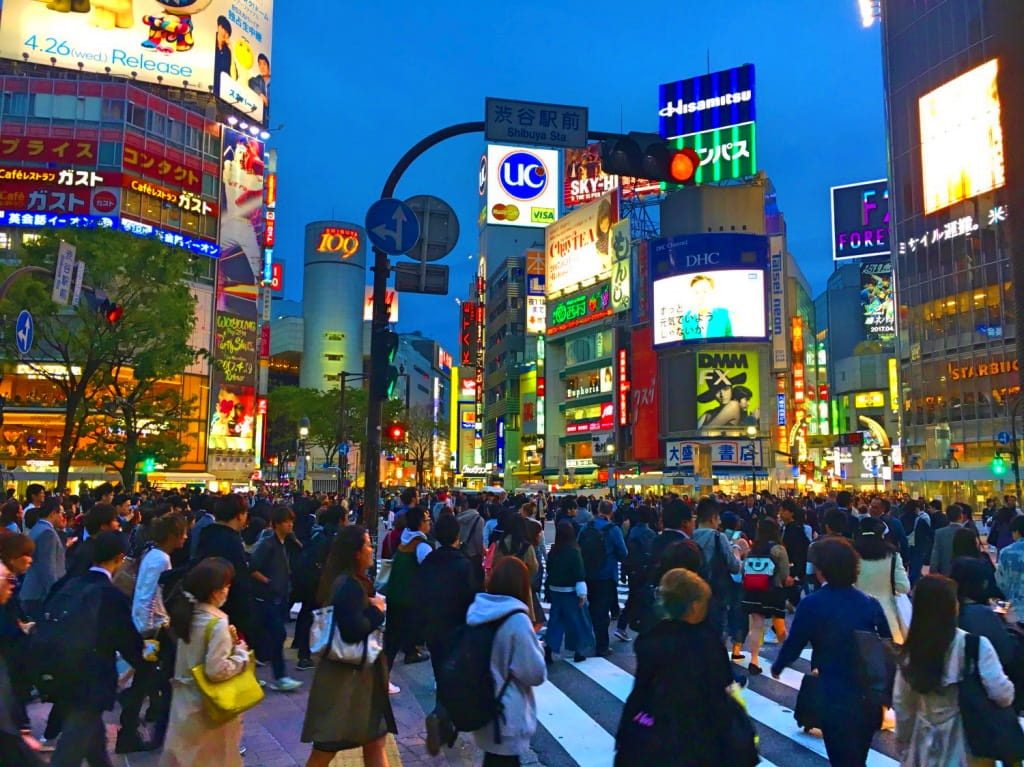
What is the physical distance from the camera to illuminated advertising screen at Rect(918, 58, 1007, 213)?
46281mm

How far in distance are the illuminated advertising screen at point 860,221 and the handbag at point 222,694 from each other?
329ft

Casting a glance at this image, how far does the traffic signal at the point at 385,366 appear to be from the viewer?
9.17 metres

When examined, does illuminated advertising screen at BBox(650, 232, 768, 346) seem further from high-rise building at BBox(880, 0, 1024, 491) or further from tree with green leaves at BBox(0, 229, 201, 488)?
tree with green leaves at BBox(0, 229, 201, 488)

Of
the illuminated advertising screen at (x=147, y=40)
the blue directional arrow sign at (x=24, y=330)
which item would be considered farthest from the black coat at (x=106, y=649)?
the illuminated advertising screen at (x=147, y=40)

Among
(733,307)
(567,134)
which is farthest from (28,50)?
(567,134)

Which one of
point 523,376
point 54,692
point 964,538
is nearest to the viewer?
point 54,692

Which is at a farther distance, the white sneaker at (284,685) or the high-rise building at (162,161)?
the high-rise building at (162,161)

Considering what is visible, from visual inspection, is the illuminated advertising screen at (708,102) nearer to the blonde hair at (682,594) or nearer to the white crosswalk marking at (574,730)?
the white crosswalk marking at (574,730)

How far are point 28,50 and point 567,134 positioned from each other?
5480 cm

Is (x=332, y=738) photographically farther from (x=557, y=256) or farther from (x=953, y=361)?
(x=557, y=256)

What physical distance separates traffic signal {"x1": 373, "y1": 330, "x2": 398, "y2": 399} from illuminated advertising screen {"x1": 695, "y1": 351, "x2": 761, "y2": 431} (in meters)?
50.3

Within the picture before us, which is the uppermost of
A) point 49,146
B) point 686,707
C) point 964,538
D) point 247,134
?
point 247,134

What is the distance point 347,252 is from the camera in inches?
4370

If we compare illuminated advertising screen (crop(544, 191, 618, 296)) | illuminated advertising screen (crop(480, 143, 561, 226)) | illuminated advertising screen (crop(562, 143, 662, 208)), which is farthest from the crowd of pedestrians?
illuminated advertising screen (crop(480, 143, 561, 226))
